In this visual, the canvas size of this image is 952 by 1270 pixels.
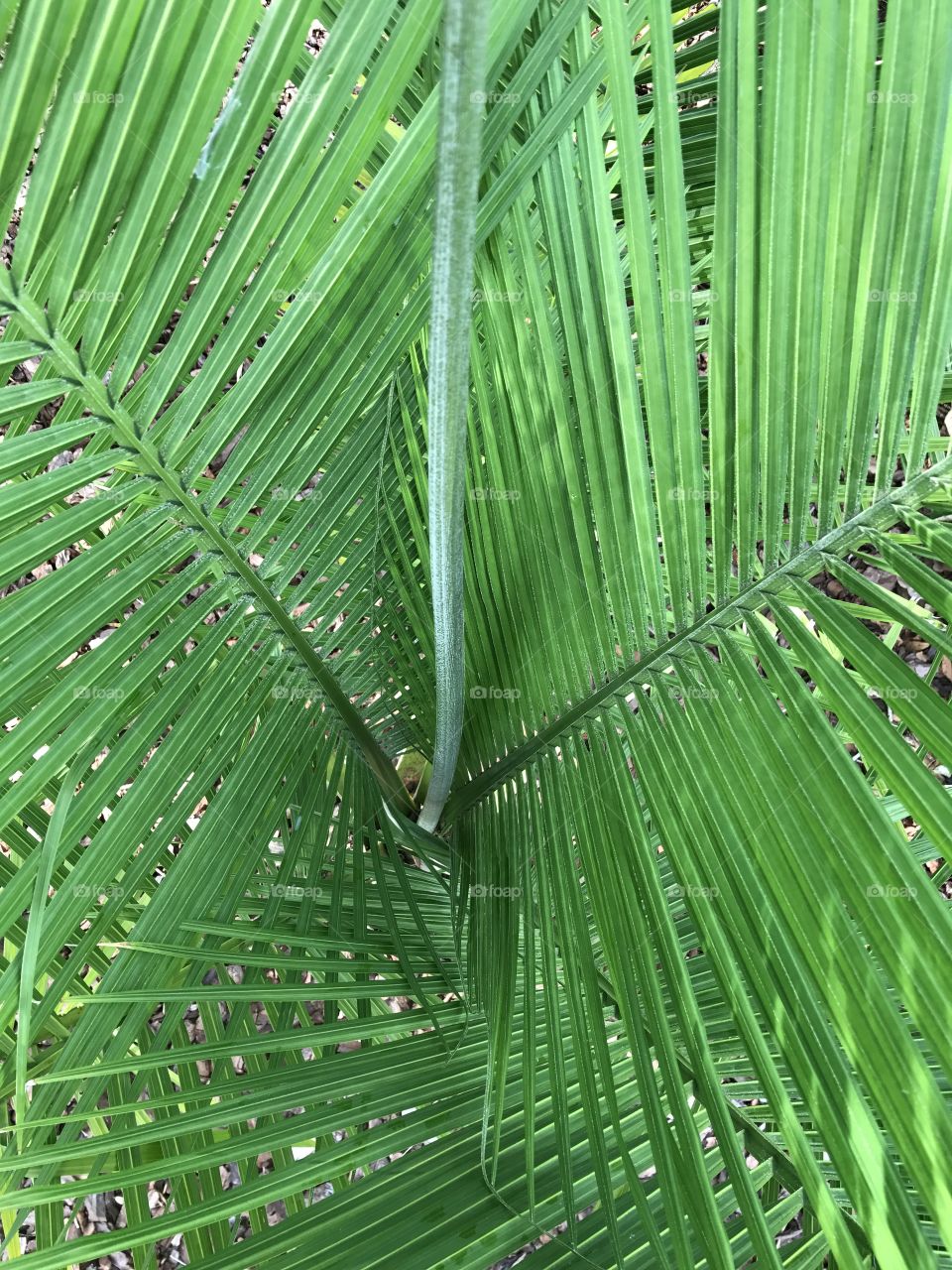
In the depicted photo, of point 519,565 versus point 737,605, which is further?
point 519,565

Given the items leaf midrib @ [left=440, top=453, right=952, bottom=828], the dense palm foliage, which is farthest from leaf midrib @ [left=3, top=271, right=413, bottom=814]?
leaf midrib @ [left=440, top=453, right=952, bottom=828]

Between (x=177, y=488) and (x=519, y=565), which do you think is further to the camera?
(x=519, y=565)

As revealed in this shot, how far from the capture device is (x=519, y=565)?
1.90 ft

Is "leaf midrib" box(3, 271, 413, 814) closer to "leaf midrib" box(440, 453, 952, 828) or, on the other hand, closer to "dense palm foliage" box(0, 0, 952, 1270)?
"dense palm foliage" box(0, 0, 952, 1270)

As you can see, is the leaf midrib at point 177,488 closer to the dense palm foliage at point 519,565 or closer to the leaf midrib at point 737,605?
the dense palm foliage at point 519,565

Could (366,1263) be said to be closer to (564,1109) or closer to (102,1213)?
(564,1109)

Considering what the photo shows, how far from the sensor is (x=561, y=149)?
1.50 feet

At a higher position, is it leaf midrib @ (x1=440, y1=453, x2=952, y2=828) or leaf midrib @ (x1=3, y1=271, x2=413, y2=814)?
leaf midrib @ (x1=3, y1=271, x2=413, y2=814)

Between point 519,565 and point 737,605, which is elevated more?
point 519,565

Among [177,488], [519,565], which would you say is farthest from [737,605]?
[177,488]

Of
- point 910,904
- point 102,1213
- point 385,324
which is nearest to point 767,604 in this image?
point 910,904

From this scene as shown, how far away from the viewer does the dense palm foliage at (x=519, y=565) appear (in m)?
0.32

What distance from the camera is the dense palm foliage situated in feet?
1.06

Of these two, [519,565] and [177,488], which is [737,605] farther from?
[177,488]
